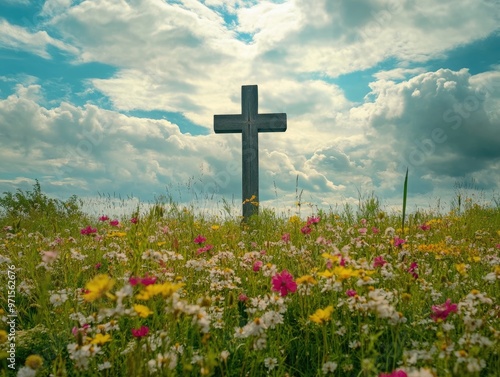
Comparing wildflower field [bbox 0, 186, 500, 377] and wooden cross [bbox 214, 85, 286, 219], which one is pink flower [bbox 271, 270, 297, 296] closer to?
wildflower field [bbox 0, 186, 500, 377]

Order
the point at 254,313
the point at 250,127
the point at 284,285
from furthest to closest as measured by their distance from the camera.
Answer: the point at 250,127 → the point at 254,313 → the point at 284,285

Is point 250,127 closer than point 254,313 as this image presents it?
No

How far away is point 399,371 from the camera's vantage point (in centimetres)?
175

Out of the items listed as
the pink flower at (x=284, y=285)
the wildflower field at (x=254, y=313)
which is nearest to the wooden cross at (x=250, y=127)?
the wildflower field at (x=254, y=313)

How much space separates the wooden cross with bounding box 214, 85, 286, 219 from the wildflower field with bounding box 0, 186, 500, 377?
14.5ft

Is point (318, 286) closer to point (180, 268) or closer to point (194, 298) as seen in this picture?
point (194, 298)

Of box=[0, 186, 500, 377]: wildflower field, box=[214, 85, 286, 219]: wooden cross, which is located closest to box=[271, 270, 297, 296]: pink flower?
box=[0, 186, 500, 377]: wildflower field

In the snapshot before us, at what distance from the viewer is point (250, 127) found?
1067cm

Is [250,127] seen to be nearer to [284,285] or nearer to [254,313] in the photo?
[254,313]

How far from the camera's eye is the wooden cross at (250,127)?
10633mm

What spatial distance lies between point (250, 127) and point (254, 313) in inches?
310

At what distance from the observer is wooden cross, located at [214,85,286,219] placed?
34.9 feet

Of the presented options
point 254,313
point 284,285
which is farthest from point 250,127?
point 284,285

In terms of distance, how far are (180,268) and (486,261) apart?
3187 mm
